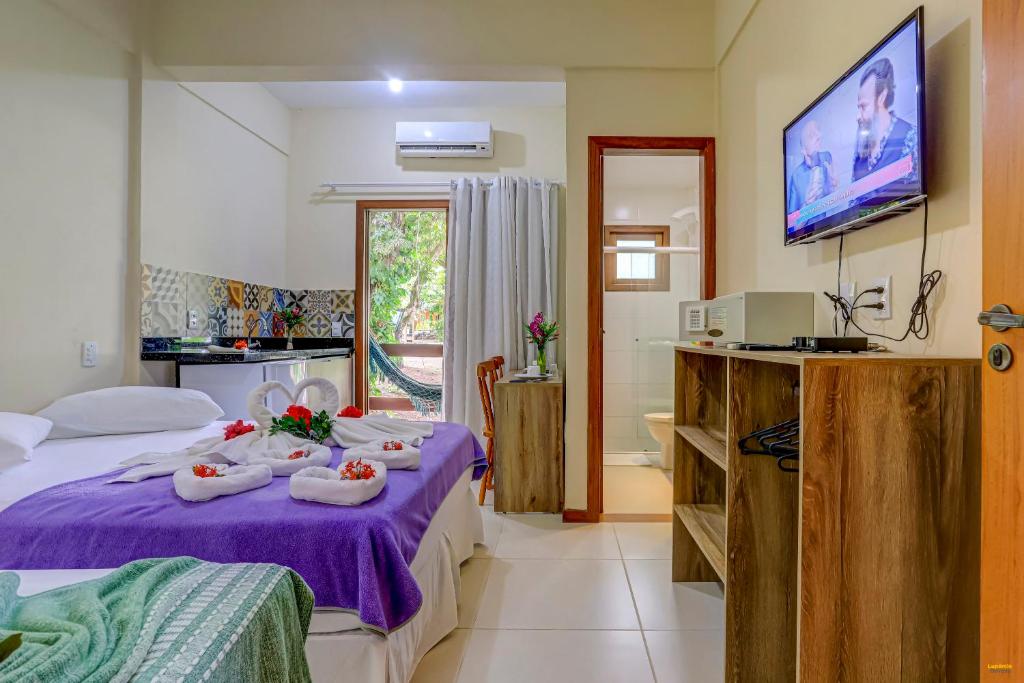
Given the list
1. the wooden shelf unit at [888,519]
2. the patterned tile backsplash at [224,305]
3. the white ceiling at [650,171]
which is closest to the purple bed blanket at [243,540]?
the wooden shelf unit at [888,519]

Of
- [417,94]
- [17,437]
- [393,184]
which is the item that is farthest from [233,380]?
[417,94]

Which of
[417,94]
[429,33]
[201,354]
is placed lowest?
[201,354]

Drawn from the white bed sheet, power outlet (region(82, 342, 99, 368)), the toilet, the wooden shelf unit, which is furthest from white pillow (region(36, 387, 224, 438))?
the toilet

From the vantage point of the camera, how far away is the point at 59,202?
94.4 inches

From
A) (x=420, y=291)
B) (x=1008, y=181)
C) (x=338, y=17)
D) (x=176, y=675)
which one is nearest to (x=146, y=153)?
(x=338, y=17)

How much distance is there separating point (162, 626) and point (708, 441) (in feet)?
5.62

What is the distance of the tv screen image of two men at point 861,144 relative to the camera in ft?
4.17

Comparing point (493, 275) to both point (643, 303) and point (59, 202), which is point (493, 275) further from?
point (59, 202)

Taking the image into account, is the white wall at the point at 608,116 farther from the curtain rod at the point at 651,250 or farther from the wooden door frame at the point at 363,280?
the wooden door frame at the point at 363,280

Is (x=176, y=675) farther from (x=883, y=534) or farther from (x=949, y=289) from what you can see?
(x=949, y=289)

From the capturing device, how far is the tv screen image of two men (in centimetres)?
127

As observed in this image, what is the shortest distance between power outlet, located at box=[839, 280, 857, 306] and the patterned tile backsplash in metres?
3.33

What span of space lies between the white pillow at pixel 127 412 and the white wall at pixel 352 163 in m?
2.01

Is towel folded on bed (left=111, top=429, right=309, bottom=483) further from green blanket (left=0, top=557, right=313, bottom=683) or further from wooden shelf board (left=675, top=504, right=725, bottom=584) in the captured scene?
wooden shelf board (left=675, top=504, right=725, bottom=584)
